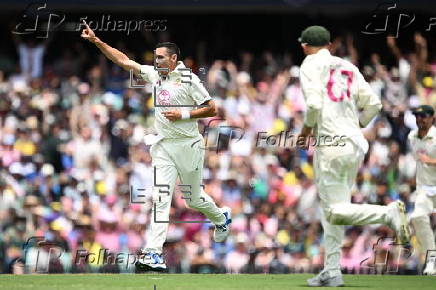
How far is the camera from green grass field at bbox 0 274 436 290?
40.8ft

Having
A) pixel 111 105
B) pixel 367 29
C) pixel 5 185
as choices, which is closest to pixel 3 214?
pixel 5 185

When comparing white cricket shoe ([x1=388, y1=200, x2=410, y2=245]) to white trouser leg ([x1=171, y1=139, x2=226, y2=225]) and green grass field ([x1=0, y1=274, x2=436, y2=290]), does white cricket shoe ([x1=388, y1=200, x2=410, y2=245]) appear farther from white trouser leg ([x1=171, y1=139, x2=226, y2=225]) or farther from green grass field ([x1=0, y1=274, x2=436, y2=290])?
white trouser leg ([x1=171, y1=139, x2=226, y2=225])

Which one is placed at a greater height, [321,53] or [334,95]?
[321,53]

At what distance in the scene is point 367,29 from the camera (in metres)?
22.6

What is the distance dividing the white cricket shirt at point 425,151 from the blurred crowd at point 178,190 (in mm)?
1706

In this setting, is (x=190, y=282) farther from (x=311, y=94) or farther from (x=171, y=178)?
(x=311, y=94)

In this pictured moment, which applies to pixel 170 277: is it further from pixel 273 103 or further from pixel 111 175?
pixel 273 103

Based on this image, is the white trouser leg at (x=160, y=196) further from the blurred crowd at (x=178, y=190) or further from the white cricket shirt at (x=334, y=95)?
the white cricket shirt at (x=334, y=95)

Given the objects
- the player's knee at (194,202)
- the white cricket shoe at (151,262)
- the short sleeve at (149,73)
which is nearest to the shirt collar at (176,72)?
the short sleeve at (149,73)

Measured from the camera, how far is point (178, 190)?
18.2 m

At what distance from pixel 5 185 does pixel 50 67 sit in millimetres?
4011

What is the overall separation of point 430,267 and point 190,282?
148 inches

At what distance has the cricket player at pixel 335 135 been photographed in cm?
1148

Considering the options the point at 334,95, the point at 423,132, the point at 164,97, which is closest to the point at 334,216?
the point at 334,95
